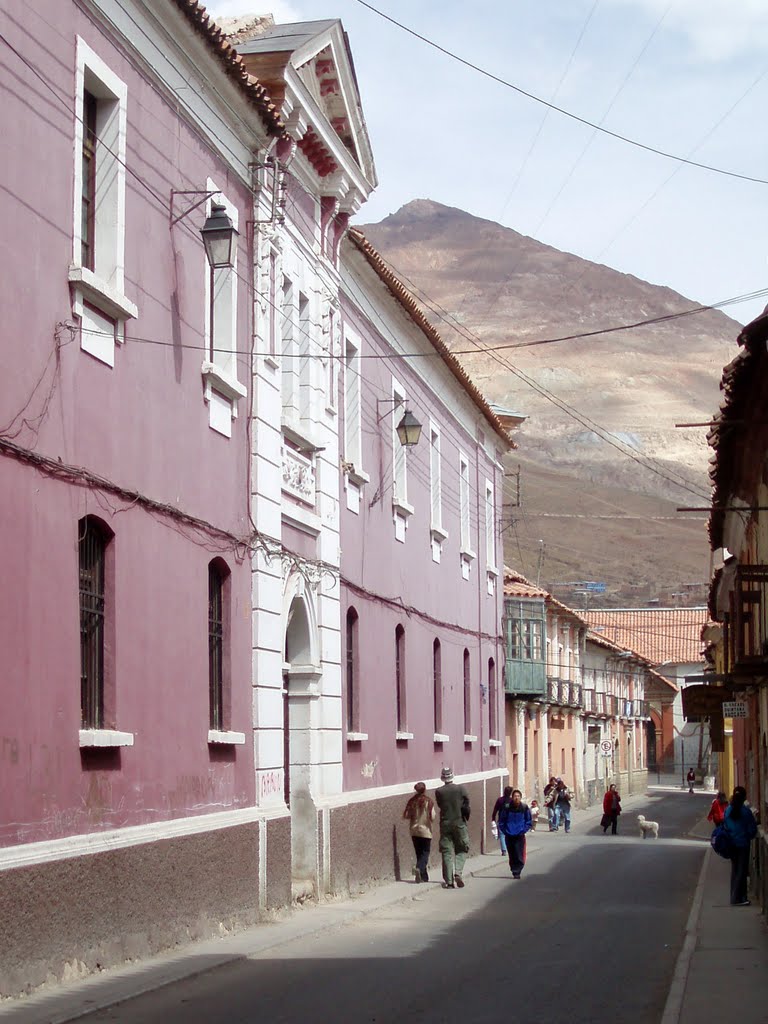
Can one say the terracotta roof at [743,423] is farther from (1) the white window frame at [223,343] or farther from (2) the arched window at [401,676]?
(2) the arched window at [401,676]

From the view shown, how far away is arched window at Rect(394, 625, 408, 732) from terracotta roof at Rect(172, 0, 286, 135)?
34.1 ft

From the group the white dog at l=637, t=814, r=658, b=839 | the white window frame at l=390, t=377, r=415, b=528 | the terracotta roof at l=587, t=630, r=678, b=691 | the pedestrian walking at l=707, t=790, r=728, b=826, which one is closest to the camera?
the white window frame at l=390, t=377, r=415, b=528

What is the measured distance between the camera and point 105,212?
1338cm

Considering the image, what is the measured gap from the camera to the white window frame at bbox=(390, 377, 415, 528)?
2564cm

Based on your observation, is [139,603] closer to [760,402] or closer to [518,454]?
[760,402]

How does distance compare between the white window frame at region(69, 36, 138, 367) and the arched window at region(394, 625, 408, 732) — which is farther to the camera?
the arched window at region(394, 625, 408, 732)

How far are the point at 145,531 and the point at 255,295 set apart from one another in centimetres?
437

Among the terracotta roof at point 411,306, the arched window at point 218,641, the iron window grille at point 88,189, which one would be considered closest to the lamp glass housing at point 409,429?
the terracotta roof at point 411,306

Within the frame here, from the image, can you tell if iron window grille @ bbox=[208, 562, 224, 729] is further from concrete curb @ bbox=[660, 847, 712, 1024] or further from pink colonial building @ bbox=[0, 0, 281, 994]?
concrete curb @ bbox=[660, 847, 712, 1024]

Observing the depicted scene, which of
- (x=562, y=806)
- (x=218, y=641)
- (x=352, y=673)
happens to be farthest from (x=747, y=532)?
(x=562, y=806)

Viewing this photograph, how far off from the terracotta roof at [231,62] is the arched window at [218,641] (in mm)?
4837

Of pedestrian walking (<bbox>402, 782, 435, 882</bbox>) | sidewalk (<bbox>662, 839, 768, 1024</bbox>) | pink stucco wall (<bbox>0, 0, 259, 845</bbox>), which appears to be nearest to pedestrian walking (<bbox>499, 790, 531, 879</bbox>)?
pedestrian walking (<bbox>402, 782, 435, 882</bbox>)

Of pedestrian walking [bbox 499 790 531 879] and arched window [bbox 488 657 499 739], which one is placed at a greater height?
arched window [bbox 488 657 499 739]

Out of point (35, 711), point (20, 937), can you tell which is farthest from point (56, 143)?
point (20, 937)
